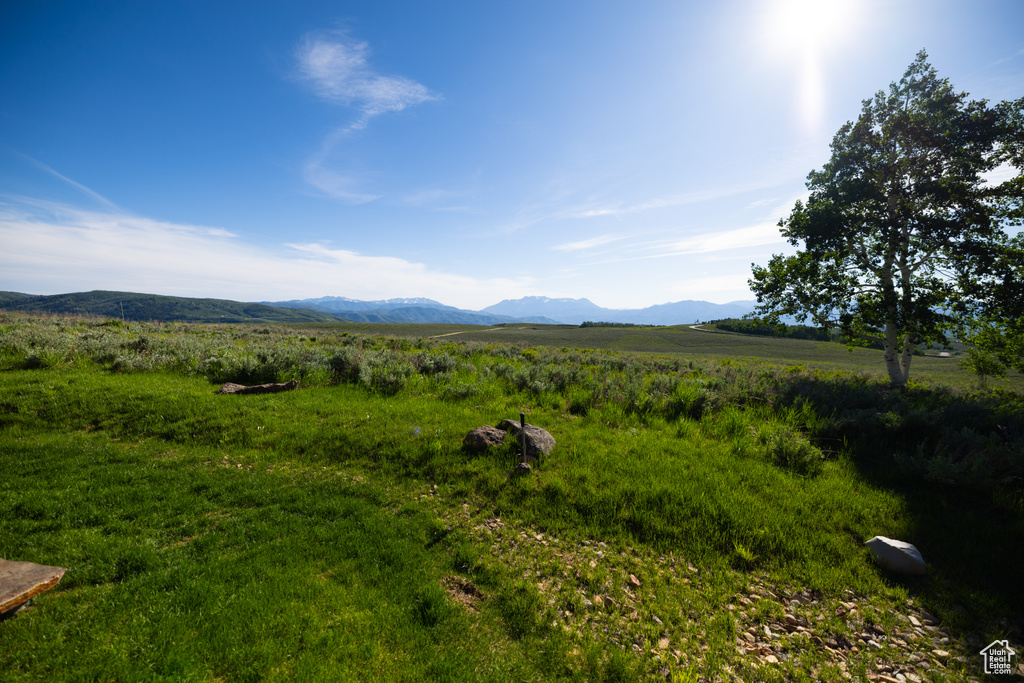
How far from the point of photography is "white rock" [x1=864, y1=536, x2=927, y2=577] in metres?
4.97

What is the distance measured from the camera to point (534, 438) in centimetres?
853

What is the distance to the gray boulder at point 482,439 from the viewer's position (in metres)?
8.45

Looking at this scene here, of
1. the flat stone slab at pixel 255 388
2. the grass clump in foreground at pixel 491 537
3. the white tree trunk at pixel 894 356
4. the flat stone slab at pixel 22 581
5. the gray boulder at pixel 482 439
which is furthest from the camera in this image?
the white tree trunk at pixel 894 356

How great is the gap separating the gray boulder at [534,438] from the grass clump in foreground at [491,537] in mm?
330

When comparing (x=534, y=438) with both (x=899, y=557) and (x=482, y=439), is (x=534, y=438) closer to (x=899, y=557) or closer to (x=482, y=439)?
(x=482, y=439)

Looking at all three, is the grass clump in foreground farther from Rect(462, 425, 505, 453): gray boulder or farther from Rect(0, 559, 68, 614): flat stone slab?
Rect(462, 425, 505, 453): gray boulder

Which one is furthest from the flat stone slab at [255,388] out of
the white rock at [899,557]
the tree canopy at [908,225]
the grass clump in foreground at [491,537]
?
the tree canopy at [908,225]

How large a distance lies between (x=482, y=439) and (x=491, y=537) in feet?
9.17

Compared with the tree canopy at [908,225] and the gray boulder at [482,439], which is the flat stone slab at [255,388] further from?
the tree canopy at [908,225]

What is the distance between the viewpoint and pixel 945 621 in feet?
14.1

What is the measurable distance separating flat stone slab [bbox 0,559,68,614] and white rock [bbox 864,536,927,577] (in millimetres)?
10883

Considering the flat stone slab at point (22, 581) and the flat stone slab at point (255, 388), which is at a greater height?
the flat stone slab at point (255, 388)

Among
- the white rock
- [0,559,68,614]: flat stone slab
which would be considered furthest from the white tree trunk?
[0,559,68,614]: flat stone slab

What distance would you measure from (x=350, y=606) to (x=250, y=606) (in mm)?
1144
